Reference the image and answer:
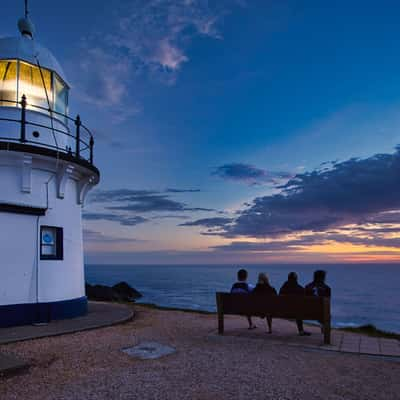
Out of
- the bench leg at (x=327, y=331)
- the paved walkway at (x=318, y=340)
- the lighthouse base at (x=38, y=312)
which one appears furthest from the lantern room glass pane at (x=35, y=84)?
the bench leg at (x=327, y=331)

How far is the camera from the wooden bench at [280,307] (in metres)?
7.73

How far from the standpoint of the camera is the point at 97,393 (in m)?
4.86

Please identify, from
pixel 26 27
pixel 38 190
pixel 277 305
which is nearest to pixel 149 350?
pixel 277 305

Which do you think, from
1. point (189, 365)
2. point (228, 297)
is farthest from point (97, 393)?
point (228, 297)

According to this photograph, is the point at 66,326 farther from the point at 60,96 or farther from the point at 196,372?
the point at 60,96

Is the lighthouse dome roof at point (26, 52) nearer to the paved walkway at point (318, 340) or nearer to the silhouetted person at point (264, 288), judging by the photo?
the silhouetted person at point (264, 288)

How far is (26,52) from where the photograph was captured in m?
11.0

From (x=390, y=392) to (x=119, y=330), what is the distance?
6.07 m

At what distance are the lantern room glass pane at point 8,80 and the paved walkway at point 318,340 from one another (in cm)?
868

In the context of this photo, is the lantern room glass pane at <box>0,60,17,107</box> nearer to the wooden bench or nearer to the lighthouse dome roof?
the lighthouse dome roof

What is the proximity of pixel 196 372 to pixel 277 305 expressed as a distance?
10.1ft

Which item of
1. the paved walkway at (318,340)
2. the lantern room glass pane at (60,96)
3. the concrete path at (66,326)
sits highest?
the lantern room glass pane at (60,96)

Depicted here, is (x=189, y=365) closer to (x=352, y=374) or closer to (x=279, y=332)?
(x=352, y=374)

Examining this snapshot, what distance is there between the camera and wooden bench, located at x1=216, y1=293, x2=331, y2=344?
773cm
